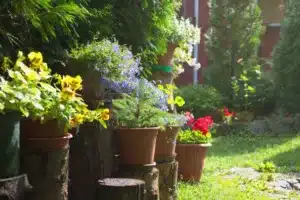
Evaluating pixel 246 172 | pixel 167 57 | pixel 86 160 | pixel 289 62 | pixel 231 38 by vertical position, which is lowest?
pixel 246 172

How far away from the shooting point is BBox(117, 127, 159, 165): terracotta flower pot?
4.43 m

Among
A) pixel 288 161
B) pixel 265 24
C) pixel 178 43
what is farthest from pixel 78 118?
pixel 265 24

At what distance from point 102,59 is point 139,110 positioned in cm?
58

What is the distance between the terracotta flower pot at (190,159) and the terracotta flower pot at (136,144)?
2.13 meters

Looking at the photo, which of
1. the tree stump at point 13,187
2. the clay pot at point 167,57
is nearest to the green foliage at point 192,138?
the clay pot at point 167,57

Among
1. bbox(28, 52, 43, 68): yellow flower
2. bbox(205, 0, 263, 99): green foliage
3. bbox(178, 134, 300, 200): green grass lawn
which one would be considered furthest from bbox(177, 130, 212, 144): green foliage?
bbox(205, 0, 263, 99): green foliage

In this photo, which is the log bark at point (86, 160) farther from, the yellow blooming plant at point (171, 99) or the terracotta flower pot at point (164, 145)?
the yellow blooming plant at point (171, 99)

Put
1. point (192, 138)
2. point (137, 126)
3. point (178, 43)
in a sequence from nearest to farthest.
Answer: point (137, 126) → point (192, 138) → point (178, 43)

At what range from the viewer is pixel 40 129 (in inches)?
132

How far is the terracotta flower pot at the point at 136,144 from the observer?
443 centimetres

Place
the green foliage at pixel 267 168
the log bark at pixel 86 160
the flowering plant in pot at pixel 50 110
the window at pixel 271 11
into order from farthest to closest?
the window at pixel 271 11, the green foliage at pixel 267 168, the log bark at pixel 86 160, the flowering plant in pot at pixel 50 110

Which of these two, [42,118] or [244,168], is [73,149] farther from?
[244,168]

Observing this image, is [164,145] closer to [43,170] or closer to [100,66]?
[100,66]

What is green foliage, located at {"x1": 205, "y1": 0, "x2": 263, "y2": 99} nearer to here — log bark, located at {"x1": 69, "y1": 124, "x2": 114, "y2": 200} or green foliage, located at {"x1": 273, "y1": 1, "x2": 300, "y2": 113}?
green foliage, located at {"x1": 273, "y1": 1, "x2": 300, "y2": 113}
